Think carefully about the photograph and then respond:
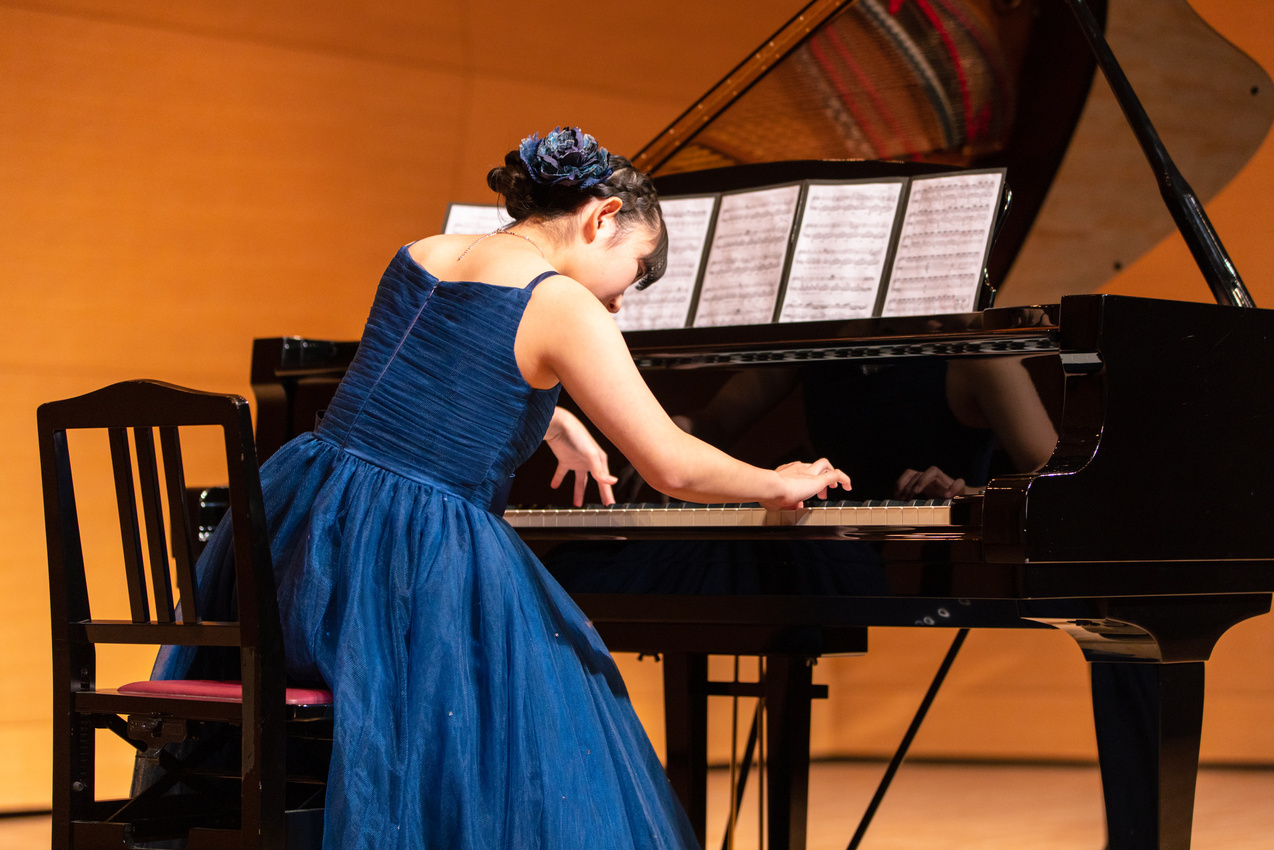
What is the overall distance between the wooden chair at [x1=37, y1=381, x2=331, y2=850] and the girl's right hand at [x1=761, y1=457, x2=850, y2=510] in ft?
1.97

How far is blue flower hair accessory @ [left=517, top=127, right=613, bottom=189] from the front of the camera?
165cm

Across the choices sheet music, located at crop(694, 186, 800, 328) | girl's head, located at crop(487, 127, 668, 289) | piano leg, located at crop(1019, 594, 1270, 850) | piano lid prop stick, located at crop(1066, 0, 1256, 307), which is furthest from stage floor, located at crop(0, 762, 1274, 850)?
girl's head, located at crop(487, 127, 668, 289)

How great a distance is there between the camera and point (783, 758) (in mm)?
1999

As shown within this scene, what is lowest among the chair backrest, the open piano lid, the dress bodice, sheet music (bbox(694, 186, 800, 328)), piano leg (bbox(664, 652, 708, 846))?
piano leg (bbox(664, 652, 708, 846))

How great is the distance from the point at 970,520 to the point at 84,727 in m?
1.10

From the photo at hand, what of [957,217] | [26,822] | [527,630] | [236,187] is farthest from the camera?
[236,187]

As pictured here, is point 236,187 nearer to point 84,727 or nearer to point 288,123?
point 288,123

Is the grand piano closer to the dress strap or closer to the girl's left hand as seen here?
the girl's left hand

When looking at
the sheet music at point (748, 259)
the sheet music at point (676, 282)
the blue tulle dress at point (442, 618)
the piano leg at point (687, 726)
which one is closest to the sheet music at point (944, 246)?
the sheet music at point (748, 259)

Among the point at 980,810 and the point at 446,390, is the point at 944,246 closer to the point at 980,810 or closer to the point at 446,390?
the point at 446,390

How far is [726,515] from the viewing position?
6.19 ft

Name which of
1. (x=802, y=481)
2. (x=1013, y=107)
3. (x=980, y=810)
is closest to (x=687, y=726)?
(x=802, y=481)

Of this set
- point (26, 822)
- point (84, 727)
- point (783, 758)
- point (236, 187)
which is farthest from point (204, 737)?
point (236, 187)

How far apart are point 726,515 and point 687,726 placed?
441mm
